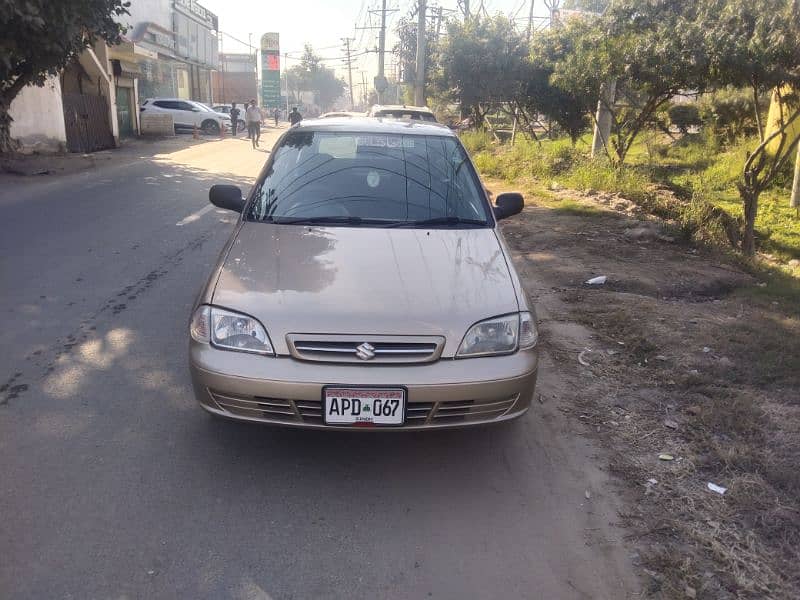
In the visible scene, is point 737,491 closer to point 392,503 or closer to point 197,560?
point 392,503

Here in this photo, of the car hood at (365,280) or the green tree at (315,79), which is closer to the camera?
the car hood at (365,280)

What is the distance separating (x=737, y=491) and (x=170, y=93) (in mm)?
42227

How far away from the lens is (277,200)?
439 cm

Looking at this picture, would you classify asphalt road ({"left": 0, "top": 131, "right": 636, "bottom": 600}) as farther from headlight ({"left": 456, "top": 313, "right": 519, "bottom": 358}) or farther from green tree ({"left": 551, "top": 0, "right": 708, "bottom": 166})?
green tree ({"left": 551, "top": 0, "right": 708, "bottom": 166})

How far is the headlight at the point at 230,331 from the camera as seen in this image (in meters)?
3.12

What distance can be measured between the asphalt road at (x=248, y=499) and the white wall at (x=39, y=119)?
50.2 ft

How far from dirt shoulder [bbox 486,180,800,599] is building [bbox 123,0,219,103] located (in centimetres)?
2424

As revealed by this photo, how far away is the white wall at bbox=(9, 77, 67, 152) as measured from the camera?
17.7 meters

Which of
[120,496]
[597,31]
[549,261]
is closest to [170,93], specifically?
[597,31]

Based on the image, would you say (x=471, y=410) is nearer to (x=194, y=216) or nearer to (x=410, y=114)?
(x=194, y=216)

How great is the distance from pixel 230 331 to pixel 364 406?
0.73 m

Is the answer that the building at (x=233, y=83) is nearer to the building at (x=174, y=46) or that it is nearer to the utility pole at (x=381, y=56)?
the building at (x=174, y=46)

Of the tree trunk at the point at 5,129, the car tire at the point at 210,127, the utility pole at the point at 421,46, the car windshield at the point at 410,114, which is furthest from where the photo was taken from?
the car tire at the point at 210,127

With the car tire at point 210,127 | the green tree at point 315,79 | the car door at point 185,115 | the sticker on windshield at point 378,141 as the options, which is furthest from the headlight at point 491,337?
the green tree at point 315,79
